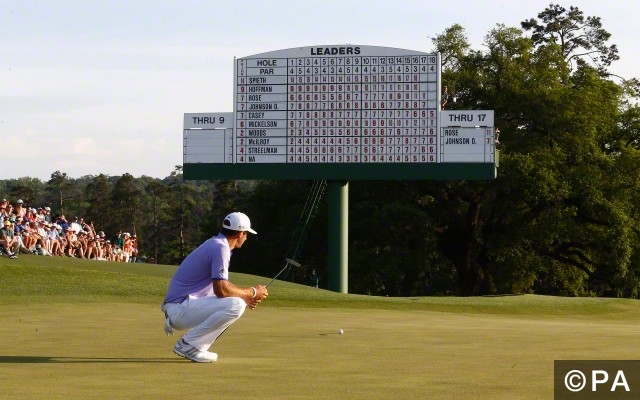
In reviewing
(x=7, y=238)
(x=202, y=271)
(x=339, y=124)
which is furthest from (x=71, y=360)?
(x=339, y=124)

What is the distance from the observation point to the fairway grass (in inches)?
363

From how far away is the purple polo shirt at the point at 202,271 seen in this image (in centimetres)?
1120

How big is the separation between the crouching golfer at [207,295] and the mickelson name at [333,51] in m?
26.1

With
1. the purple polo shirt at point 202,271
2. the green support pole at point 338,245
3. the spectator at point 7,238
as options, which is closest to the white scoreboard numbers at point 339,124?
the green support pole at point 338,245

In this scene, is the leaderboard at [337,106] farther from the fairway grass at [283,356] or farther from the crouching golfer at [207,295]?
the crouching golfer at [207,295]

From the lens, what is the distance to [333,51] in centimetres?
3697

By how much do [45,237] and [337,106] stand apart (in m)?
10.4

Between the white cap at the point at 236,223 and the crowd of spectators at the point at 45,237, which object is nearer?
the white cap at the point at 236,223

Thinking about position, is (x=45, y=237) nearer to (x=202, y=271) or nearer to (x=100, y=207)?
(x=202, y=271)

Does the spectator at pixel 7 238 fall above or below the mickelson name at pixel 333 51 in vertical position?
below

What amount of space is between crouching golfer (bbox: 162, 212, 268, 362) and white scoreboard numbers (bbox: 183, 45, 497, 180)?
83.8ft

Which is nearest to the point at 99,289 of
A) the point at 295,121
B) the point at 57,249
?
the point at 57,249

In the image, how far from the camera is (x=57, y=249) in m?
36.7

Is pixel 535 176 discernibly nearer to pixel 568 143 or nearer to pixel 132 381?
pixel 568 143
